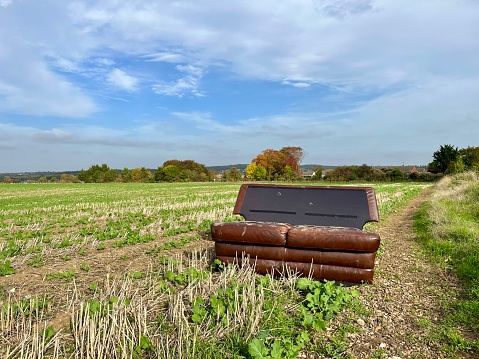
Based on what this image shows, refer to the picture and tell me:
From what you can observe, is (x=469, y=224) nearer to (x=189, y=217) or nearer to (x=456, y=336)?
(x=456, y=336)

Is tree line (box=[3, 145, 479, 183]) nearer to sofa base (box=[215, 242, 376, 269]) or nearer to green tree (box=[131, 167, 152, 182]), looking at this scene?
green tree (box=[131, 167, 152, 182])

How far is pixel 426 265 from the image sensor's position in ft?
20.5

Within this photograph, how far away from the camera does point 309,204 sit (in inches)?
279

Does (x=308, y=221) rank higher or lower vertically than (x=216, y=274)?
higher

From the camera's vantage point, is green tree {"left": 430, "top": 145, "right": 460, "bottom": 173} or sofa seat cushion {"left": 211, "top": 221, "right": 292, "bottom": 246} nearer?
sofa seat cushion {"left": 211, "top": 221, "right": 292, "bottom": 246}

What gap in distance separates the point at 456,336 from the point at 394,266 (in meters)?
2.82

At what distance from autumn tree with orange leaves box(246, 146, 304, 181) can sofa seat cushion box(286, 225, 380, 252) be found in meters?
72.1

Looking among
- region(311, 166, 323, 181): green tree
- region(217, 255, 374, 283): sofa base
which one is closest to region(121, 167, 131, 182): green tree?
region(311, 166, 323, 181): green tree

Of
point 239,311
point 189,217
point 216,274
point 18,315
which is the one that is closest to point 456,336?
point 239,311

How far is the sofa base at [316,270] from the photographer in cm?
514

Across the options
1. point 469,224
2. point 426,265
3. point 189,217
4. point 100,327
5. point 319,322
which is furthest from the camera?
point 189,217

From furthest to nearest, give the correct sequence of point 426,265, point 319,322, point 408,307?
point 426,265, point 408,307, point 319,322

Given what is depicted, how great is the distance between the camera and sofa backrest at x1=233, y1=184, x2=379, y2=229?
21.6 ft

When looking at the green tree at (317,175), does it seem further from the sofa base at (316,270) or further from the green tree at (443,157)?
the sofa base at (316,270)
